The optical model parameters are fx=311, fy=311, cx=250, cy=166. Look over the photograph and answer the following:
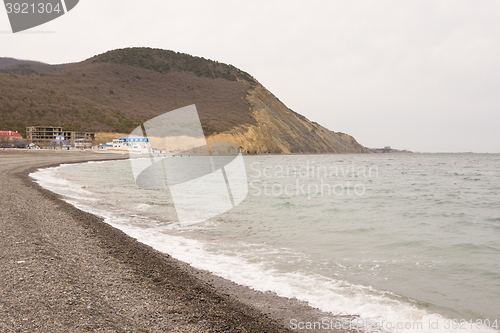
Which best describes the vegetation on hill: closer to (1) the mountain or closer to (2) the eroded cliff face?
(1) the mountain

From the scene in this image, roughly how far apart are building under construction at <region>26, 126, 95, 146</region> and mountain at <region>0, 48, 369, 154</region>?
7.19ft

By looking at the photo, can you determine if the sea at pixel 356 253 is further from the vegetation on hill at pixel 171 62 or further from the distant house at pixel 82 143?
the vegetation on hill at pixel 171 62

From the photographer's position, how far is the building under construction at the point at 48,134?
80919mm

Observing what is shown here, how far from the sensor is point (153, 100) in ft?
412

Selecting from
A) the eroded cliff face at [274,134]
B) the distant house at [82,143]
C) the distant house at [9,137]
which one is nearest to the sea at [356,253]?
the distant house at [9,137]

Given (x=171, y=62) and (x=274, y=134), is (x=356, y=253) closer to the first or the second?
(x=274, y=134)

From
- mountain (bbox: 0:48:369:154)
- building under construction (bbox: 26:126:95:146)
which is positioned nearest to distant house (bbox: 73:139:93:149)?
building under construction (bbox: 26:126:95:146)

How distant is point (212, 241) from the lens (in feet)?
28.2

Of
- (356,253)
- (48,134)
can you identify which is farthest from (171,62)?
(356,253)

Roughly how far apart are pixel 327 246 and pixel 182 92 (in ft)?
443

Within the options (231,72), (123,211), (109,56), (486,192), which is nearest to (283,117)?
(231,72)

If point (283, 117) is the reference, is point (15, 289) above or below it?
below

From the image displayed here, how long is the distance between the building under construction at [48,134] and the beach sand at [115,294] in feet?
286

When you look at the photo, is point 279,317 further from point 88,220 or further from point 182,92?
point 182,92
